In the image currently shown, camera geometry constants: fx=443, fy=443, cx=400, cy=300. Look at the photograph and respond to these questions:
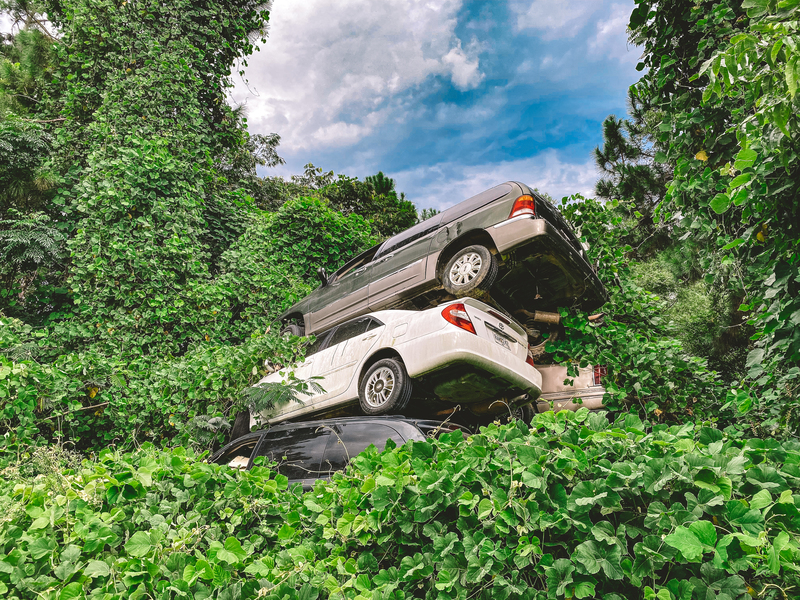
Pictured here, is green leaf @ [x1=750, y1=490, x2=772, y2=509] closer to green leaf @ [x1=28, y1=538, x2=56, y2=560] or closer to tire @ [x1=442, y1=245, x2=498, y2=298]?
green leaf @ [x1=28, y1=538, x2=56, y2=560]

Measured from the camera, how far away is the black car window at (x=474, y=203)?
583 centimetres

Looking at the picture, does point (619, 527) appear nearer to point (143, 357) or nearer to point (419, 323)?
point (419, 323)

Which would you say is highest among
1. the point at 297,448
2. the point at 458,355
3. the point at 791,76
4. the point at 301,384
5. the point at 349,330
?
the point at 791,76

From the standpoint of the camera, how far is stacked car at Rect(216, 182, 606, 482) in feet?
15.9

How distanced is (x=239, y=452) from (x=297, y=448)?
1.24 m

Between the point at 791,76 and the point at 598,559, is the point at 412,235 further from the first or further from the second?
the point at 598,559

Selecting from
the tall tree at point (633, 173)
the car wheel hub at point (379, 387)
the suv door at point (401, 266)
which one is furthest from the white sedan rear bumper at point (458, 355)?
the tall tree at point (633, 173)

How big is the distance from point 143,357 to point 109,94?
5.68 m

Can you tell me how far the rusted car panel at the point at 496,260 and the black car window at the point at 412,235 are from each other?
0.02 metres

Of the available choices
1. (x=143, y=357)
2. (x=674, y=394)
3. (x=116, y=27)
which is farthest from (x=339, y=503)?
(x=116, y=27)

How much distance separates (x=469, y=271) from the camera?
568 cm

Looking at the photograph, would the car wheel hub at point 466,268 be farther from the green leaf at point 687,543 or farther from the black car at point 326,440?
the green leaf at point 687,543

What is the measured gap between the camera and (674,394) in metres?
6.29

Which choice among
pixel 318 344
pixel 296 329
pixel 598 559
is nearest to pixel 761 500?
pixel 598 559
